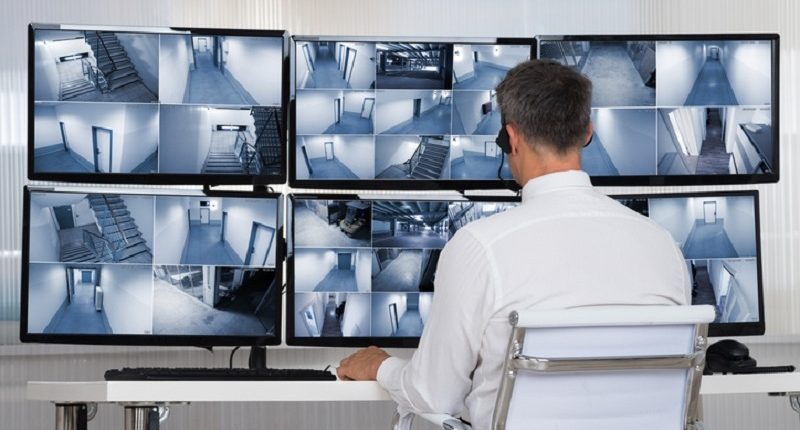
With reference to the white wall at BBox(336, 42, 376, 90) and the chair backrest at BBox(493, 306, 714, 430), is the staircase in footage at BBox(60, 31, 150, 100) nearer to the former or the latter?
the white wall at BBox(336, 42, 376, 90)

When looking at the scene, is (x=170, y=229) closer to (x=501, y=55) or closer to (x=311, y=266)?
(x=311, y=266)

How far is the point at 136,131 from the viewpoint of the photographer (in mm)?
2750

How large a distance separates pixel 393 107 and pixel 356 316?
1.87 feet

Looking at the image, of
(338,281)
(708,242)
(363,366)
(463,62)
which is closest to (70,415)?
(363,366)

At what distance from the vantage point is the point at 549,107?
188cm

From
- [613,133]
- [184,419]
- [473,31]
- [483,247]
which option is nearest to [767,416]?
[613,133]

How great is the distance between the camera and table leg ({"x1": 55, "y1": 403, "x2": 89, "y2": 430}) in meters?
2.29

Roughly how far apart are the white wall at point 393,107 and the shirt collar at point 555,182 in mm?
966

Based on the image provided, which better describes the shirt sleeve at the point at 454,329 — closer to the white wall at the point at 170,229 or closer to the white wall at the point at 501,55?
the white wall at the point at 170,229

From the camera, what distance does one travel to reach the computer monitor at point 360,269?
272 cm

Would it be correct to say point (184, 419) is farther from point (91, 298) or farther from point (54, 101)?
point (54, 101)

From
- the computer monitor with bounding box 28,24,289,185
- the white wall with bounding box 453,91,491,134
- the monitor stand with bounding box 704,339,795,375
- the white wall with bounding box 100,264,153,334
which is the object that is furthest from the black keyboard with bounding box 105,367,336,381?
the monitor stand with bounding box 704,339,795,375

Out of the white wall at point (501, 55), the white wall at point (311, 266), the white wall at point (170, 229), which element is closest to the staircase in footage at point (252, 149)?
the white wall at point (170, 229)

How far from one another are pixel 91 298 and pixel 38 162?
39cm
